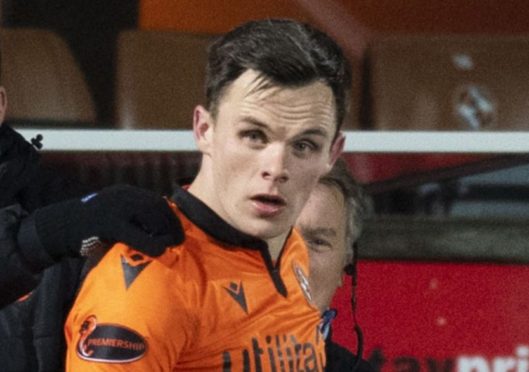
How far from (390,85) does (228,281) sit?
219 centimetres

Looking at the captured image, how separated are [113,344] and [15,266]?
1.07ft

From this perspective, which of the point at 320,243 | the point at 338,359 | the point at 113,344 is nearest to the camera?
the point at 113,344

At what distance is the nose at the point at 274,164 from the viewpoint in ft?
8.78

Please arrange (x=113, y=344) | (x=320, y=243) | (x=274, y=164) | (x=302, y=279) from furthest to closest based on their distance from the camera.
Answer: (x=320, y=243) < (x=302, y=279) < (x=274, y=164) < (x=113, y=344)

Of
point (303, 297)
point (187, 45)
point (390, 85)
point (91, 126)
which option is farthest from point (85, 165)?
point (303, 297)

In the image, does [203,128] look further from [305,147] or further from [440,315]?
[440,315]

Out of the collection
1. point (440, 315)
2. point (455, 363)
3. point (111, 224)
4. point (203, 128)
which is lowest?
point (455, 363)

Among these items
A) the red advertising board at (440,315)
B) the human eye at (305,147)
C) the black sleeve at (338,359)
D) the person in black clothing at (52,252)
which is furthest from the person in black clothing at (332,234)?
the human eye at (305,147)

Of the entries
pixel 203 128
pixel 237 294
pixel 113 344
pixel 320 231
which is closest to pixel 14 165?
pixel 320 231

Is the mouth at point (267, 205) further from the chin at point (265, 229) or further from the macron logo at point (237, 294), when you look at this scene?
the macron logo at point (237, 294)

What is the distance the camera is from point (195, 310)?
260 cm

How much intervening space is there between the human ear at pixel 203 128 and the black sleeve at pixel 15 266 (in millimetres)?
298

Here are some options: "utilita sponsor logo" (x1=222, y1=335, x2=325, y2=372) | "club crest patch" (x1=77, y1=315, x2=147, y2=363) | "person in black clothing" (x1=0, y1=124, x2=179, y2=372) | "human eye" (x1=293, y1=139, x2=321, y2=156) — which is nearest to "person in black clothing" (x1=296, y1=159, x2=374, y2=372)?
"person in black clothing" (x1=0, y1=124, x2=179, y2=372)

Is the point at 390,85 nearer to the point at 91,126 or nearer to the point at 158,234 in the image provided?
the point at 91,126
